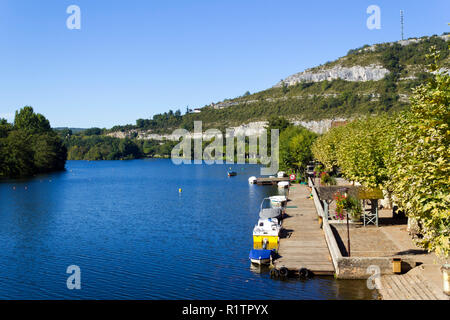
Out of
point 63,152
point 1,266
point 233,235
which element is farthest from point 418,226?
point 63,152

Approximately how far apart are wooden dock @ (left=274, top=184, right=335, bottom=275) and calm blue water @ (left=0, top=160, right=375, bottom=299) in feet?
5.19

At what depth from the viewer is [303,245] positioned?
105 ft

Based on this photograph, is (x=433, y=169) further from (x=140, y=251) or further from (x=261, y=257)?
(x=140, y=251)

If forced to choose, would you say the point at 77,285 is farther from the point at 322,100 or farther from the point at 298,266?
the point at 322,100

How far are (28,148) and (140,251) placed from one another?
102m

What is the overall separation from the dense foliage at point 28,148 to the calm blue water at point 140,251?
5246 centimetres

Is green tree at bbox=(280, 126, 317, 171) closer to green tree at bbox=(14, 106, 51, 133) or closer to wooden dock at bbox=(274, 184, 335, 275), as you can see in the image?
wooden dock at bbox=(274, 184, 335, 275)

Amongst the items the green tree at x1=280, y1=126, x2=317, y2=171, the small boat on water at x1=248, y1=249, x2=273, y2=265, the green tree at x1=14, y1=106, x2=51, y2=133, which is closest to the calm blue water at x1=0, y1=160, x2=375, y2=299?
the small boat on water at x1=248, y1=249, x2=273, y2=265

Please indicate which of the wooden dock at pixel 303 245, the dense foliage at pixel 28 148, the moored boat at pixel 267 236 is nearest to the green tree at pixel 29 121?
the dense foliage at pixel 28 148

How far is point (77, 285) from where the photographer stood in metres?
26.5

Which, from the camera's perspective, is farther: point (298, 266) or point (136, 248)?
point (136, 248)

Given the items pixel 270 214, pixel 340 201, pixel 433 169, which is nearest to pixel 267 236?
pixel 340 201
